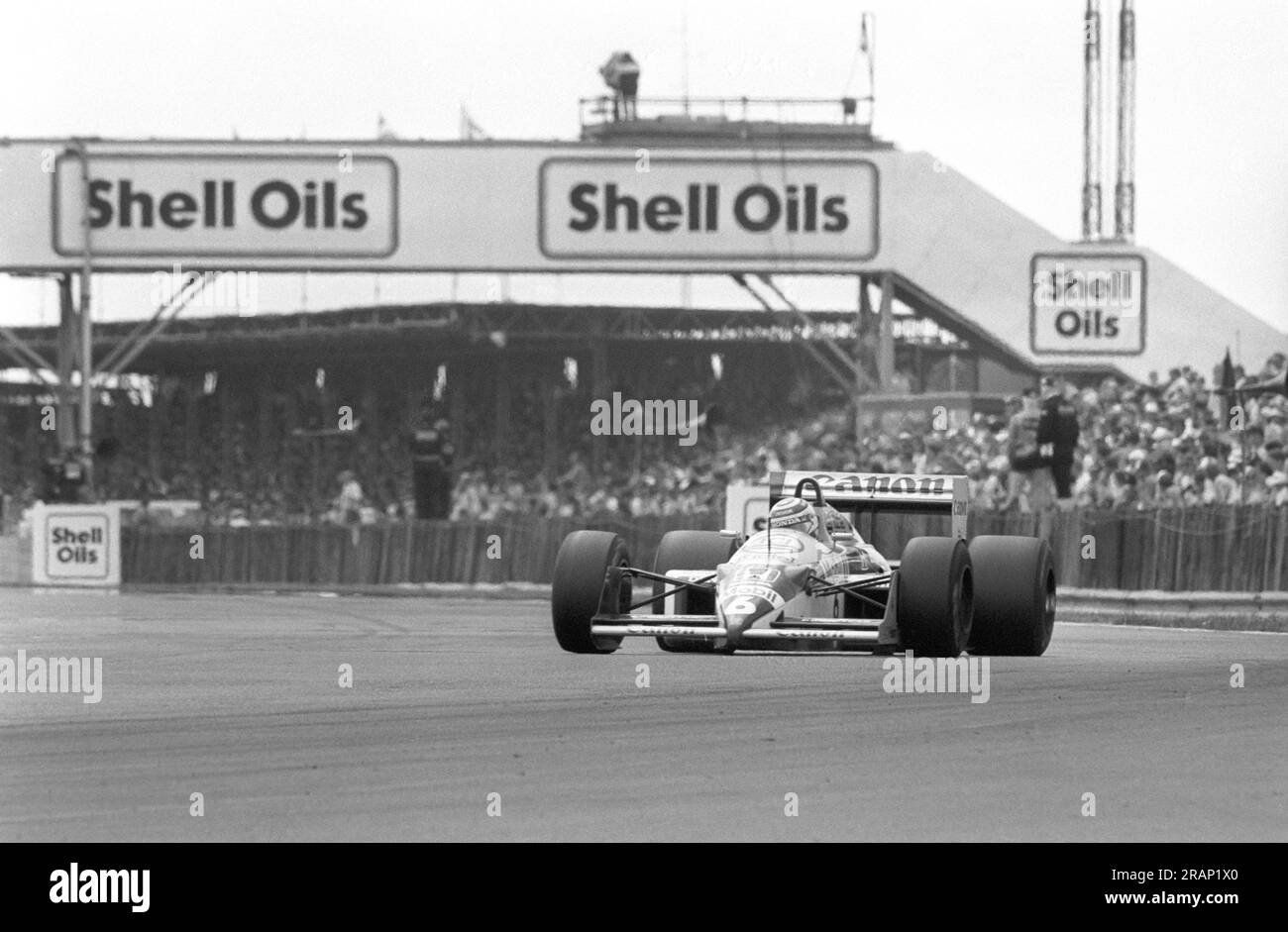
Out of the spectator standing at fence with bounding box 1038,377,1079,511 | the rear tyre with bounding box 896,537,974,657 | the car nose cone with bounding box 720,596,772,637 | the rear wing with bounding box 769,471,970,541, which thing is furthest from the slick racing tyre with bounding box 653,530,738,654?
the spectator standing at fence with bounding box 1038,377,1079,511

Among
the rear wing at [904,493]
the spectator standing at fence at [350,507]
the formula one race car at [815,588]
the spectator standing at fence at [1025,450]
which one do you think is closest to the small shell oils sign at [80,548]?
the spectator standing at fence at [350,507]

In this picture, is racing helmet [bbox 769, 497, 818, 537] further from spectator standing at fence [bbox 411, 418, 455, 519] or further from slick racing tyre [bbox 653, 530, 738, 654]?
spectator standing at fence [bbox 411, 418, 455, 519]

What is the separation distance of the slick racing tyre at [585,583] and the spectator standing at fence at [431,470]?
20844 millimetres

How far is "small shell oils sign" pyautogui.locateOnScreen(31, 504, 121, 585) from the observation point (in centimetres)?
3269

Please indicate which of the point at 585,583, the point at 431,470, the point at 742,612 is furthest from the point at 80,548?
the point at 742,612

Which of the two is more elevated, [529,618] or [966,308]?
[966,308]

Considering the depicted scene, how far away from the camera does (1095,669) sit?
15.2m

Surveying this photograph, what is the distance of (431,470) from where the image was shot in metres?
35.1

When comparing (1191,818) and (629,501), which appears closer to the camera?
(1191,818)

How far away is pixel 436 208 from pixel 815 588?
1000 inches

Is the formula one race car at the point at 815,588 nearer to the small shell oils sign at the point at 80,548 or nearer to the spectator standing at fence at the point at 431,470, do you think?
the small shell oils sign at the point at 80,548
